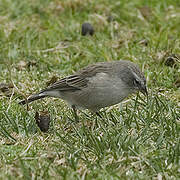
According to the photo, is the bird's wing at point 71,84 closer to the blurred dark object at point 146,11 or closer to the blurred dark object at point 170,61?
the blurred dark object at point 170,61

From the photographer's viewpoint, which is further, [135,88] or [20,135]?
[135,88]

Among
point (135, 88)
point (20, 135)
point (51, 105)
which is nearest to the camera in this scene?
point (20, 135)

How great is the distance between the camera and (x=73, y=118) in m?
6.47

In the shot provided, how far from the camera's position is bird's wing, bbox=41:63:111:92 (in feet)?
21.1

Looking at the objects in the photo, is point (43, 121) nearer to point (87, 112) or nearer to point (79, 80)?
point (79, 80)

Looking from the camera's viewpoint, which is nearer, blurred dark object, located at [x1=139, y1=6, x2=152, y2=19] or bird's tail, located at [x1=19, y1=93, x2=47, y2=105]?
bird's tail, located at [x1=19, y1=93, x2=47, y2=105]

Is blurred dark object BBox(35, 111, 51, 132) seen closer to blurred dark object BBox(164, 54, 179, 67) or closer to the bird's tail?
the bird's tail

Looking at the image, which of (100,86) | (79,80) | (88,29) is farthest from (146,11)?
(100,86)

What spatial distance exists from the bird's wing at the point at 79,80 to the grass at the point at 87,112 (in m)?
0.30

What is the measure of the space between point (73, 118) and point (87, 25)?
347 cm

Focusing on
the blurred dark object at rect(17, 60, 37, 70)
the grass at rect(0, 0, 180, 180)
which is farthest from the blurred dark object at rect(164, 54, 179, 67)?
the blurred dark object at rect(17, 60, 37, 70)

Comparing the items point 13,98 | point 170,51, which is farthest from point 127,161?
point 170,51

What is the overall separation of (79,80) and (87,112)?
686 mm

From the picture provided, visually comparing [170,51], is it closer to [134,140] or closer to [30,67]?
[30,67]
